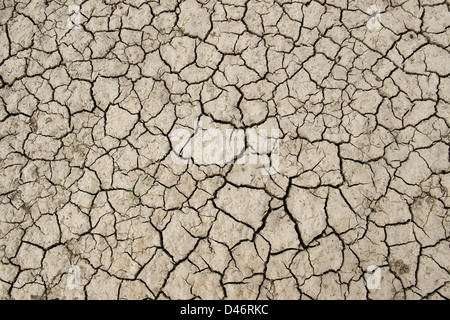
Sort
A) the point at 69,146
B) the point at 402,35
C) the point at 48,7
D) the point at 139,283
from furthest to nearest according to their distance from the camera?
the point at 48,7
the point at 402,35
the point at 69,146
the point at 139,283

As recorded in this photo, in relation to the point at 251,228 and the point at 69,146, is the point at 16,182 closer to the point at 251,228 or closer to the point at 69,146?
the point at 69,146

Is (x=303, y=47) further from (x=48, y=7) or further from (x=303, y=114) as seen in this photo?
(x=48, y=7)

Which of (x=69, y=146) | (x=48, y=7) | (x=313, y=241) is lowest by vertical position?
Answer: (x=313, y=241)

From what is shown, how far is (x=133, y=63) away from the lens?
274cm

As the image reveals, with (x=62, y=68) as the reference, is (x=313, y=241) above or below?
below

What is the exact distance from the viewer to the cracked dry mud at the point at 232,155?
214 cm

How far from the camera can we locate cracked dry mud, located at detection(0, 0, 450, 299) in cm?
214

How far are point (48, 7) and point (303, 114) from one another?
262 cm

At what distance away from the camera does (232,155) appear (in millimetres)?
2432
